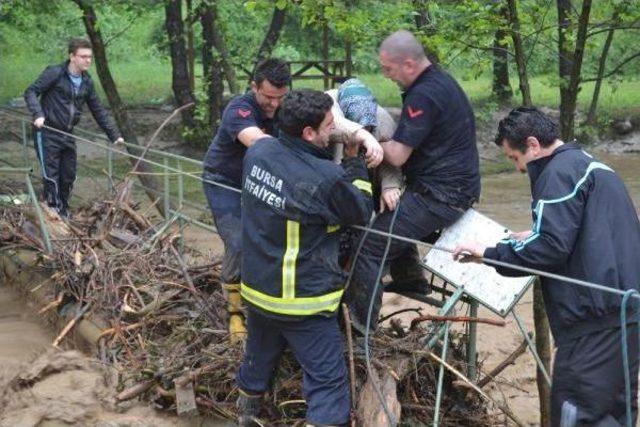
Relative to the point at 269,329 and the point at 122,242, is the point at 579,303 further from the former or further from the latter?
the point at 122,242

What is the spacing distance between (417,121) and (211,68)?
1202 cm

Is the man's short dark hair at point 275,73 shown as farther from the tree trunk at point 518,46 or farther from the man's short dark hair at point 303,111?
the tree trunk at point 518,46

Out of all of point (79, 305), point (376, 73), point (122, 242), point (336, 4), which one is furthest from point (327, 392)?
point (376, 73)

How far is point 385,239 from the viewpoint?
15.2 feet

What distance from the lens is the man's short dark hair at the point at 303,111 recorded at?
13.3 feet

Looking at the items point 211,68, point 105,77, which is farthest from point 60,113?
point 211,68

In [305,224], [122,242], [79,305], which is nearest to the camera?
[305,224]

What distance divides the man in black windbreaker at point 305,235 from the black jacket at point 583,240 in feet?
2.64

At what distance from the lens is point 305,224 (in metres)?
4.08

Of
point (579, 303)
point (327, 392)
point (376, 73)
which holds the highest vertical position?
point (579, 303)

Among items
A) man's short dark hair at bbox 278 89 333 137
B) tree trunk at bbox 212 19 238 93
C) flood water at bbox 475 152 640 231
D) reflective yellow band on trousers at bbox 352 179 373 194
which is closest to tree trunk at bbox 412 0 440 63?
reflective yellow band on trousers at bbox 352 179 373 194

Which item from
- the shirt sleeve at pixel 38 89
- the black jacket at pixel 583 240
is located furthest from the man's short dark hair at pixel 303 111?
the shirt sleeve at pixel 38 89

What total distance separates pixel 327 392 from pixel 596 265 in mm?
1356

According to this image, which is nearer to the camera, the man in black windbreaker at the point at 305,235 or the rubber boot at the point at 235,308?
the man in black windbreaker at the point at 305,235
